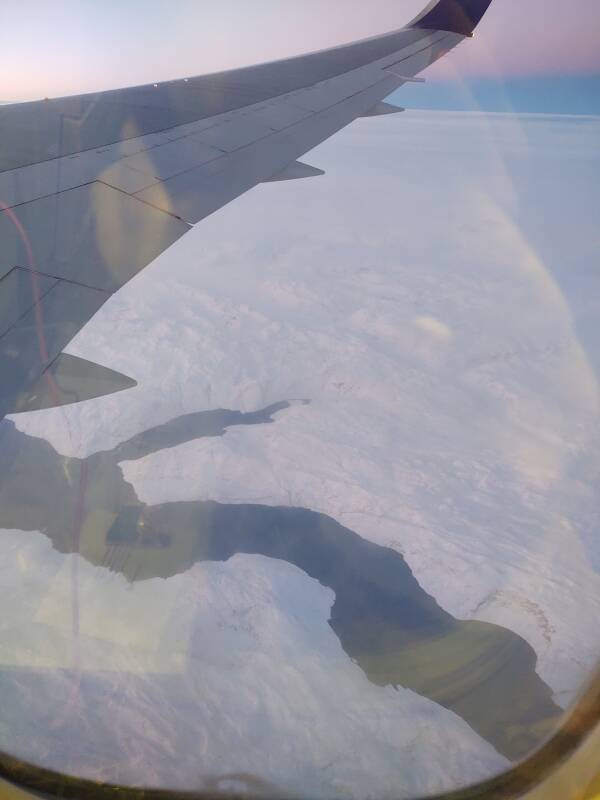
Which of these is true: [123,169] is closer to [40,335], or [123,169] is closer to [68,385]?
[40,335]

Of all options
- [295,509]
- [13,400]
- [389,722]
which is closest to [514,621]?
[389,722]

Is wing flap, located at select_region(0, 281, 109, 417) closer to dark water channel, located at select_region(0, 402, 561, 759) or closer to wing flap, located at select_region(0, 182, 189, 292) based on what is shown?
wing flap, located at select_region(0, 182, 189, 292)

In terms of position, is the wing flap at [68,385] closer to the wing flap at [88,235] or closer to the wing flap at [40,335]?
the wing flap at [40,335]

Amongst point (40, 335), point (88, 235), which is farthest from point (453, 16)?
point (40, 335)

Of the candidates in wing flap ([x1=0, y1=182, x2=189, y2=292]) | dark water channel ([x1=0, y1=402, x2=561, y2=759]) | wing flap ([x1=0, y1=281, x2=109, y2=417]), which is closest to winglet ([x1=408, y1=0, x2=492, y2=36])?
wing flap ([x1=0, y1=182, x2=189, y2=292])

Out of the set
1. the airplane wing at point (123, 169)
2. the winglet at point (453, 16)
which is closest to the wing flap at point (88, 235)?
the airplane wing at point (123, 169)

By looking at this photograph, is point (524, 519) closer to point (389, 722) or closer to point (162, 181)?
point (389, 722)
